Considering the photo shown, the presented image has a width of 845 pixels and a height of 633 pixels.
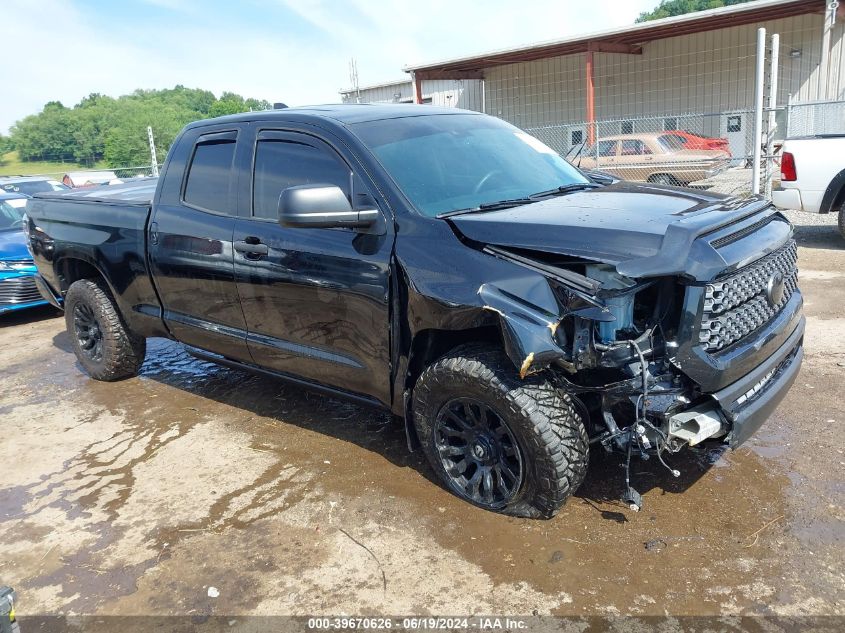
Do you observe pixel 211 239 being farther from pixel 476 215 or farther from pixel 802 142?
pixel 802 142

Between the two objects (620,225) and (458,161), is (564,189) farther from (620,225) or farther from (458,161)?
(620,225)

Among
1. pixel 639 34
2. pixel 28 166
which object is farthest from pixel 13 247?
pixel 28 166

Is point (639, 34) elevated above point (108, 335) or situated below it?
above

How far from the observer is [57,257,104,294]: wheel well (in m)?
5.57

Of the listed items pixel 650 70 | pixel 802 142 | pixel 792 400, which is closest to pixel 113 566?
pixel 792 400

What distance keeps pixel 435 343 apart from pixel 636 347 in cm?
98

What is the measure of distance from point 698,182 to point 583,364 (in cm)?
1217

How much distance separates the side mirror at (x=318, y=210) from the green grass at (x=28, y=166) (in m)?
28.7

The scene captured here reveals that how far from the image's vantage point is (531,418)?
2936mm

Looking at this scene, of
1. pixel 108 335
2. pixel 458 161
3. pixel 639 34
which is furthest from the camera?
pixel 639 34

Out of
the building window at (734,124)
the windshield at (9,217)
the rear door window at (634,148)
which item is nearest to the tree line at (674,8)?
the building window at (734,124)

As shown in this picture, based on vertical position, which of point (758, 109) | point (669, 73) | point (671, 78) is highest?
point (669, 73)

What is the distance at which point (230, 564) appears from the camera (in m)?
3.10

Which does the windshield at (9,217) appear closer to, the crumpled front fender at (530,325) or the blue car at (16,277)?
the blue car at (16,277)
